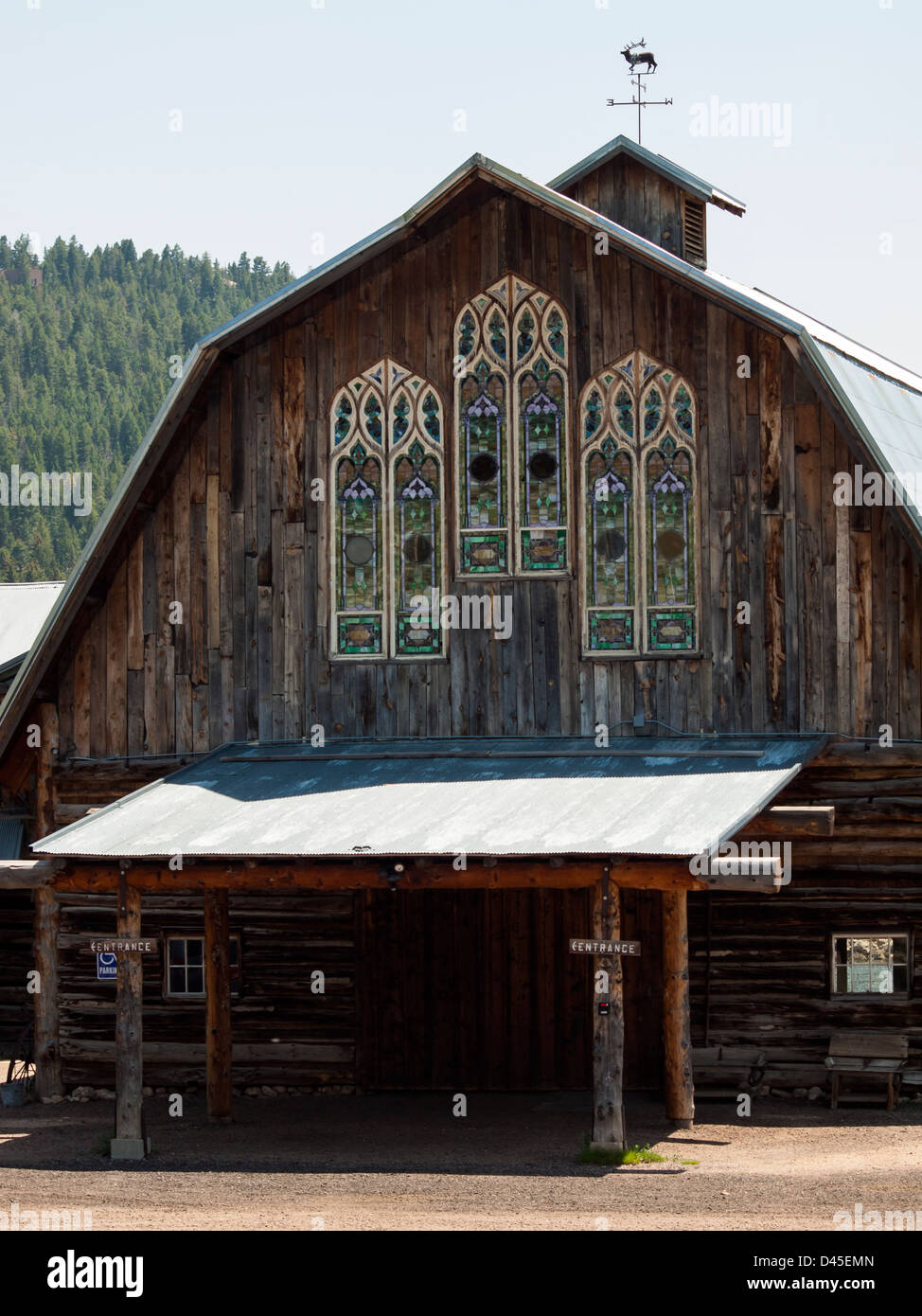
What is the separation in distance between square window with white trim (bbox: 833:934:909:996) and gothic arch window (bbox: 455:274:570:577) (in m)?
4.84

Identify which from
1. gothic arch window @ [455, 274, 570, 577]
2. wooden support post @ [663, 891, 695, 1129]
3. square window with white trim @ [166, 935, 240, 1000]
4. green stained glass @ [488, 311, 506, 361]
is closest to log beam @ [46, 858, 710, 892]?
wooden support post @ [663, 891, 695, 1129]

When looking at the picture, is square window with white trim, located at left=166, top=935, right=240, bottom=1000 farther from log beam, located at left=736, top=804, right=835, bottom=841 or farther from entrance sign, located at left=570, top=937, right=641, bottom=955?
log beam, located at left=736, top=804, right=835, bottom=841

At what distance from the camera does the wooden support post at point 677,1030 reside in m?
17.5

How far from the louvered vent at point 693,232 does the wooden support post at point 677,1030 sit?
10.1 metres

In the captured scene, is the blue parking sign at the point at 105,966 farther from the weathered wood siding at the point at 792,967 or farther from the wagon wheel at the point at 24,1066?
the weathered wood siding at the point at 792,967

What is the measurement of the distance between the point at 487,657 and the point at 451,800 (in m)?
2.51

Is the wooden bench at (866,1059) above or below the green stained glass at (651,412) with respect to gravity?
below

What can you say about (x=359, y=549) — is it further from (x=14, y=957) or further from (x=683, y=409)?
(x=14, y=957)

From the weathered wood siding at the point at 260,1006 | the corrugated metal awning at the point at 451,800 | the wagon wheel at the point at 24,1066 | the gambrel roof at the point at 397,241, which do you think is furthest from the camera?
the wagon wheel at the point at 24,1066

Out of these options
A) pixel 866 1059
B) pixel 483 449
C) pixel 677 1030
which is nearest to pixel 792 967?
pixel 866 1059

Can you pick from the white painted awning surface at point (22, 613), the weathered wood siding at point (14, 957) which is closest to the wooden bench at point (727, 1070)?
the weathered wood siding at point (14, 957)

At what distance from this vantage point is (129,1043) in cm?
1689

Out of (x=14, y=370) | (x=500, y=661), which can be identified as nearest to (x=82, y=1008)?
(x=500, y=661)

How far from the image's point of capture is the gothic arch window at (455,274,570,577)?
64.3ft
